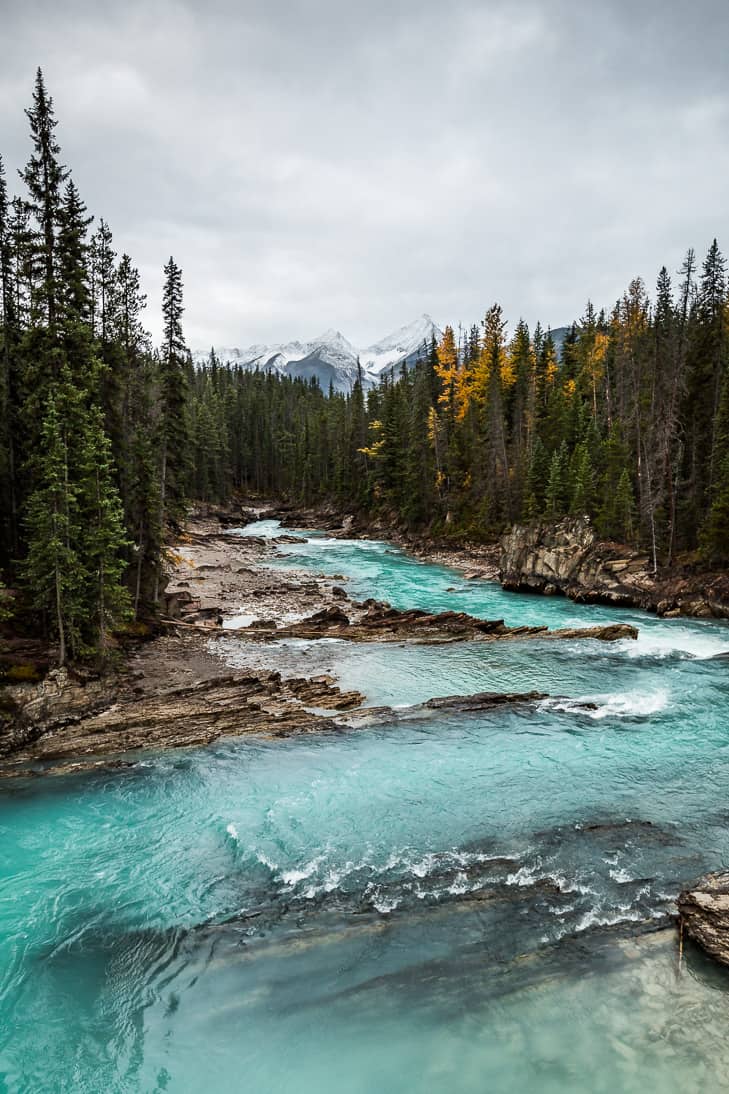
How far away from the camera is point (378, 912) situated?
10.4m

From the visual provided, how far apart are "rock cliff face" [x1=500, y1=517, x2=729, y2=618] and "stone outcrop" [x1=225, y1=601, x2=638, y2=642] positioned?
258 inches

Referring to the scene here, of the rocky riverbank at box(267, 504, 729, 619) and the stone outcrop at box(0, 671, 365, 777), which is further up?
the rocky riverbank at box(267, 504, 729, 619)

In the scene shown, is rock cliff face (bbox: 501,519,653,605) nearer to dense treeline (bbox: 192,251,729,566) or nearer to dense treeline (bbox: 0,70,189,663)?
dense treeline (bbox: 192,251,729,566)

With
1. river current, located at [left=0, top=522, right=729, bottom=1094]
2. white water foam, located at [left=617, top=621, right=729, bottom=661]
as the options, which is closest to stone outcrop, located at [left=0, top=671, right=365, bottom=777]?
river current, located at [left=0, top=522, right=729, bottom=1094]

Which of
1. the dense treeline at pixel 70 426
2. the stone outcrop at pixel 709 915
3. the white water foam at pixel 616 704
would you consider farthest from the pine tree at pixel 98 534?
the stone outcrop at pixel 709 915

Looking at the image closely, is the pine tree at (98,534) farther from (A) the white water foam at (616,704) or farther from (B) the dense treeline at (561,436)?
(B) the dense treeline at (561,436)

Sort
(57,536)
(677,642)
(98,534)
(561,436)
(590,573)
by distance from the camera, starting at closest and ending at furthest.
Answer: (57,536) < (98,534) < (677,642) < (590,573) < (561,436)

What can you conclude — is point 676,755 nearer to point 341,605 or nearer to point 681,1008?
point 681,1008

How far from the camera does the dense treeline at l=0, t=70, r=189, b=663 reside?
19062mm

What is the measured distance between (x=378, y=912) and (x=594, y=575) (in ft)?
106

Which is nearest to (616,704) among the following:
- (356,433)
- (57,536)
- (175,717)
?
(175,717)

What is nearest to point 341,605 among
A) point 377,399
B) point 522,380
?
point 522,380

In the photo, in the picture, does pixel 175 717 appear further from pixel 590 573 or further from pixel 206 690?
pixel 590 573

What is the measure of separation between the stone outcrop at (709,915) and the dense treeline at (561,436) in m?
27.4
